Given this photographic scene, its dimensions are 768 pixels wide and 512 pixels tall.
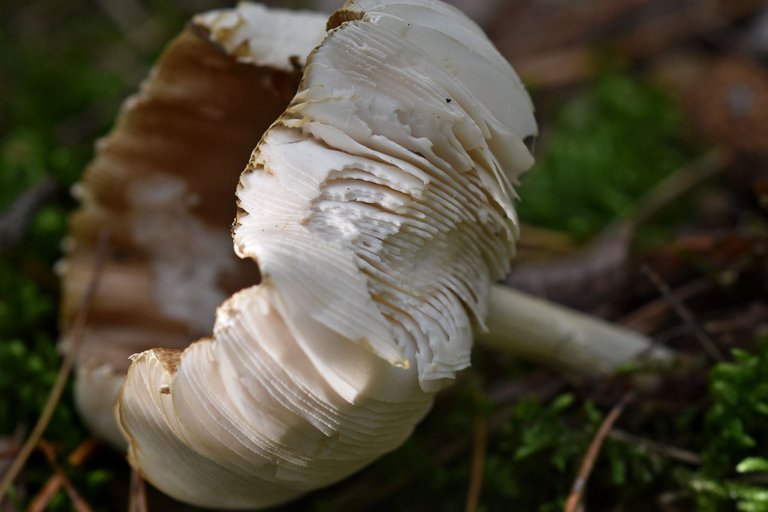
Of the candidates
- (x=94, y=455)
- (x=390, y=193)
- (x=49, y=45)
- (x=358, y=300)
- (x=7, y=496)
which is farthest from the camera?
(x=49, y=45)

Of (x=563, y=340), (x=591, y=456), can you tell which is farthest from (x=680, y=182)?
(x=591, y=456)

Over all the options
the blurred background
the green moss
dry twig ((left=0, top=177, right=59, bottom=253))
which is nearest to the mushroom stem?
the blurred background

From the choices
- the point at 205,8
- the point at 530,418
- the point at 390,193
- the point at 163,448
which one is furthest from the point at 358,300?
the point at 205,8

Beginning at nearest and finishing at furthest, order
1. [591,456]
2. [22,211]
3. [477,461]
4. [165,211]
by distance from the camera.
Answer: [591,456] → [477,461] → [165,211] → [22,211]

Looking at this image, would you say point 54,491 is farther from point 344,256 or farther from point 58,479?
point 344,256

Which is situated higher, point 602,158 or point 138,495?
point 602,158

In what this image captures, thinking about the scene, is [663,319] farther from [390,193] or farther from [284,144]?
[284,144]

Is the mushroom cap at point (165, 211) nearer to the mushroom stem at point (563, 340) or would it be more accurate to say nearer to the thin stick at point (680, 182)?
the mushroom stem at point (563, 340)

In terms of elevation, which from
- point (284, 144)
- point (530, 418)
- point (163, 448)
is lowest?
point (530, 418)
